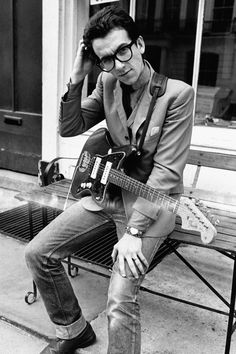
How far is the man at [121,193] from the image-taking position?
2.06 meters

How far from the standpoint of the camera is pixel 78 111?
2.56 m

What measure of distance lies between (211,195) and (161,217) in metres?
1.76

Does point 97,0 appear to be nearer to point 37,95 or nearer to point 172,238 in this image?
point 37,95

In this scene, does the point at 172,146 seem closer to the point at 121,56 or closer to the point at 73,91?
the point at 121,56

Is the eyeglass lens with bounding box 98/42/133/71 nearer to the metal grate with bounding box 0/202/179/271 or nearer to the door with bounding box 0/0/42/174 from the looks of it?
the metal grate with bounding box 0/202/179/271

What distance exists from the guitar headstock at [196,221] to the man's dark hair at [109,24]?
3.05 ft

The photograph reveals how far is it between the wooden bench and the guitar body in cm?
23

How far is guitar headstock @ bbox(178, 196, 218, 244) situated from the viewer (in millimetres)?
2098

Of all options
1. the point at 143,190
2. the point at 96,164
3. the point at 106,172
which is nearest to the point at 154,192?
the point at 143,190

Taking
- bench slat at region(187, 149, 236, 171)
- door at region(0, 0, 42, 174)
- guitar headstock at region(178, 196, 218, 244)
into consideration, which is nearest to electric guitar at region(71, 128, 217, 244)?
guitar headstock at region(178, 196, 218, 244)

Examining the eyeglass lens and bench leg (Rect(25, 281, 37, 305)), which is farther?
bench leg (Rect(25, 281, 37, 305))

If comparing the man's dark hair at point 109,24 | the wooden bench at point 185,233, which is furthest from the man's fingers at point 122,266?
the man's dark hair at point 109,24

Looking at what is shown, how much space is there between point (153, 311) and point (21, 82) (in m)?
3.61

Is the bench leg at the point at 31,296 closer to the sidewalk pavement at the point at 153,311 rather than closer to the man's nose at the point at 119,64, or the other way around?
the sidewalk pavement at the point at 153,311
